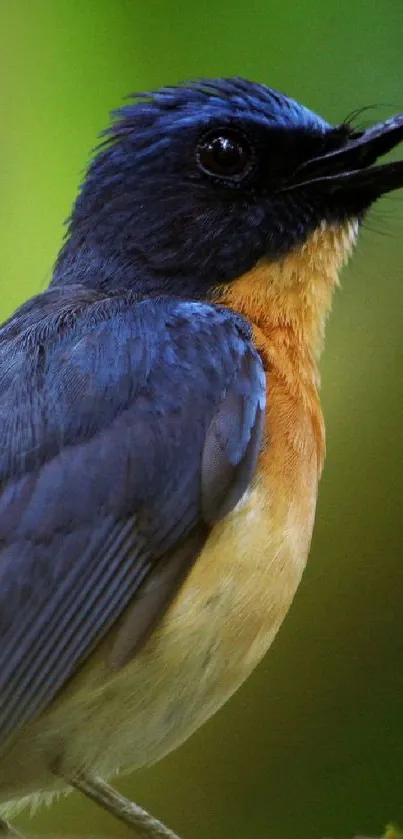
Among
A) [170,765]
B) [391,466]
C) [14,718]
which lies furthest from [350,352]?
[14,718]

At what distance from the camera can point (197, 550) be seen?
12.3 ft

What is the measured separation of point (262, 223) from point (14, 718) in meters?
1.57

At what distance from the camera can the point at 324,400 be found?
5699 mm

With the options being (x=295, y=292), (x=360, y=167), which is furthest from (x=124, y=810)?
(x=360, y=167)

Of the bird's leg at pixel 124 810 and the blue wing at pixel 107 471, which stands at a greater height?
the blue wing at pixel 107 471

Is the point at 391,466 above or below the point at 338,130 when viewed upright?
below

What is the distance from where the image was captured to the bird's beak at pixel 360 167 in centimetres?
438

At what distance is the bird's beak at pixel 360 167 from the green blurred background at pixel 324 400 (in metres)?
0.45

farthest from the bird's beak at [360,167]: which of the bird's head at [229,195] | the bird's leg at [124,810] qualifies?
the bird's leg at [124,810]

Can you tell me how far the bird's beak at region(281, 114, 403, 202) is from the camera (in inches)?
173

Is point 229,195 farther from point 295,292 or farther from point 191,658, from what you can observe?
point 191,658

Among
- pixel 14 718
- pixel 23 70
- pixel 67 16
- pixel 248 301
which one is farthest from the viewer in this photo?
pixel 23 70

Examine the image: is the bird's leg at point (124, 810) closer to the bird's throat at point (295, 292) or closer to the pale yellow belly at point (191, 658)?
the pale yellow belly at point (191, 658)

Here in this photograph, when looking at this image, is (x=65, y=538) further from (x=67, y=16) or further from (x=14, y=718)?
(x=67, y=16)
